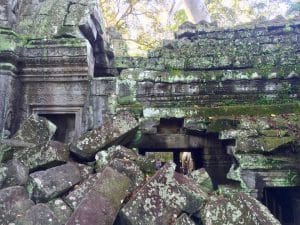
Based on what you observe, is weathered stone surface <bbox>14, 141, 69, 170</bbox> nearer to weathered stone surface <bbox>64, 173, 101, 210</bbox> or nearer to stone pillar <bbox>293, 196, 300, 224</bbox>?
weathered stone surface <bbox>64, 173, 101, 210</bbox>

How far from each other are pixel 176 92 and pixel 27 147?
2.15m

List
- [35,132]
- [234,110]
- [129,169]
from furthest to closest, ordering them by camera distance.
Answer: [234,110], [35,132], [129,169]

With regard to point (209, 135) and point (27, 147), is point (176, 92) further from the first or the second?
point (27, 147)

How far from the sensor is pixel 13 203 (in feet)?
11.6

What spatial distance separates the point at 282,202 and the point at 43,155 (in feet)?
9.83

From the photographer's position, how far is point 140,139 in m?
5.03

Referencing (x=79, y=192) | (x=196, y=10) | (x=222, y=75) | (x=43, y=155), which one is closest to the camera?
(x=79, y=192)

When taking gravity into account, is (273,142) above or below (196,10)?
below

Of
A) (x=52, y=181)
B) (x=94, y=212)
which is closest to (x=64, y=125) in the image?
(x=52, y=181)

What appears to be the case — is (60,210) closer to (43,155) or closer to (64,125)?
(43,155)

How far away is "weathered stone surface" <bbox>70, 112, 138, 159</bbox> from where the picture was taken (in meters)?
4.14

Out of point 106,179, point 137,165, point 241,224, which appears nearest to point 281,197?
point 241,224

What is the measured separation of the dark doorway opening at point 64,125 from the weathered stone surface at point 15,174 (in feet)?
6.51

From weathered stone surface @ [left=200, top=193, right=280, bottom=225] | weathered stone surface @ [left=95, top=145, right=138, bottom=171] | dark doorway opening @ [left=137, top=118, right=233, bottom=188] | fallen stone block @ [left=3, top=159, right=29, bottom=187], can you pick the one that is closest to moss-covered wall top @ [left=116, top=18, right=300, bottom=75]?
dark doorway opening @ [left=137, top=118, right=233, bottom=188]
